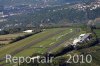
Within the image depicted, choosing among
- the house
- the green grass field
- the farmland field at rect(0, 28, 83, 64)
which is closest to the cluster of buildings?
the farmland field at rect(0, 28, 83, 64)

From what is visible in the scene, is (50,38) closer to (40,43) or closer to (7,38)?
(40,43)

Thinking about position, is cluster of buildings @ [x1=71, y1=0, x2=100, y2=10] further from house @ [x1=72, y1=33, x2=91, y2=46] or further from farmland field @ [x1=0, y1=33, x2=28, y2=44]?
house @ [x1=72, y1=33, x2=91, y2=46]

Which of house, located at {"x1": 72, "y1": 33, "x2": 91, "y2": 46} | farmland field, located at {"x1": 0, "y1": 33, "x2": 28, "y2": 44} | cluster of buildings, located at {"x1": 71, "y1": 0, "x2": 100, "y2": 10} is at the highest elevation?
house, located at {"x1": 72, "y1": 33, "x2": 91, "y2": 46}

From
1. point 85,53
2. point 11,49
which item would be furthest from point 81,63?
point 11,49

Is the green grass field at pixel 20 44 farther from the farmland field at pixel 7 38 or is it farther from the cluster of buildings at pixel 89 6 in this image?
the cluster of buildings at pixel 89 6

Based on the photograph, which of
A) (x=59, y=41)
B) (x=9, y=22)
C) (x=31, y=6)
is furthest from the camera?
(x=31, y=6)

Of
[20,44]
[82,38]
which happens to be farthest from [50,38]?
[20,44]

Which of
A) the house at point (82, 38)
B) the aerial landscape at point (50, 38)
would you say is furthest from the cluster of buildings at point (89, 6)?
the house at point (82, 38)

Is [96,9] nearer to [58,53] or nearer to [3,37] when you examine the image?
[3,37]
